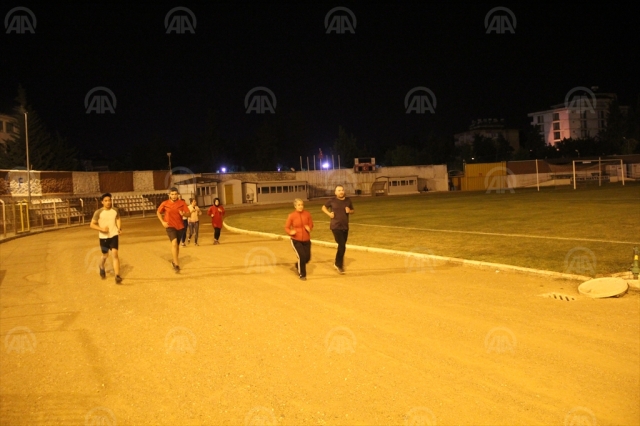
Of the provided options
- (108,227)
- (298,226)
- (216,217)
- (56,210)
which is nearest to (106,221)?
(108,227)

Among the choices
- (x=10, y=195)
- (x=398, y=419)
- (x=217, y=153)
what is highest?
(x=217, y=153)

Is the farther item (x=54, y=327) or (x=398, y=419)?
(x=54, y=327)

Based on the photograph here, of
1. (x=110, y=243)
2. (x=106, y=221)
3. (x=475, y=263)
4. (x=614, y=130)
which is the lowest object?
(x=475, y=263)

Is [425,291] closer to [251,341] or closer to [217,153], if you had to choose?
[251,341]

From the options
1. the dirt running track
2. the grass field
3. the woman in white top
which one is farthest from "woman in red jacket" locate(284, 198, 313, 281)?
the woman in white top

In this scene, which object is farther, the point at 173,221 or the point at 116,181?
the point at 116,181

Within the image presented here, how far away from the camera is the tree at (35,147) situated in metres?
62.7

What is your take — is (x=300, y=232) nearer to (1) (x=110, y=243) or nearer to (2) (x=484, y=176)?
(1) (x=110, y=243)

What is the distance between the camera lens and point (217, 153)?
115312mm

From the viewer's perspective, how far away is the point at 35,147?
6650 cm

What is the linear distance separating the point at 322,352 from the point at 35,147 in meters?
69.7

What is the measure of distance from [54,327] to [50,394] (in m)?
3.20

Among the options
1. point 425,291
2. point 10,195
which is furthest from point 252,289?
point 10,195

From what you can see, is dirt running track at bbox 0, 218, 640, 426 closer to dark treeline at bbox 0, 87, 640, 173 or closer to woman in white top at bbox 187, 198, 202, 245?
woman in white top at bbox 187, 198, 202, 245
